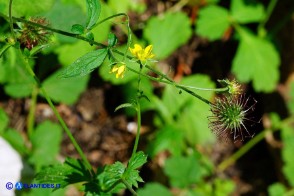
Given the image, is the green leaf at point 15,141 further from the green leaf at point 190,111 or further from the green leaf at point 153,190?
the green leaf at point 190,111

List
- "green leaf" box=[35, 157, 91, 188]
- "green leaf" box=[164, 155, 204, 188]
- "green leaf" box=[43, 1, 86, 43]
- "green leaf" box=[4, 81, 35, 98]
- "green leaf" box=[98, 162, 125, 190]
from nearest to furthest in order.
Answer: "green leaf" box=[98, 162, 125, 190], "green leaf" box=[35, 157, 91, 188], "green leaf" box=[43, 1, 86, 43], "green leaf" box=[4, 81, 35, 98], "green leaf" box=[164, 155, 204, 188]

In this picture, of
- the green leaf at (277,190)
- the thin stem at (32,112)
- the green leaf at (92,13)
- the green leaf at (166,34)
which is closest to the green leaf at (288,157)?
the green leaf at (277,190)

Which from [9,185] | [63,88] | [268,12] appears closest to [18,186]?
[9,185]

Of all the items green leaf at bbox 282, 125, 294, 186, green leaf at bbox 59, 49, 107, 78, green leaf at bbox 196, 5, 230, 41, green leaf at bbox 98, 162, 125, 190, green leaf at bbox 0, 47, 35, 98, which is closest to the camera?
green leaf at bbox 59, 49, 107, 78

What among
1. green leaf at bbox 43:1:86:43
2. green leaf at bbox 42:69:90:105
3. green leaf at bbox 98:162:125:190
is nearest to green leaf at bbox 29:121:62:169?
Result: green leaf at bbox 42:69:90:105

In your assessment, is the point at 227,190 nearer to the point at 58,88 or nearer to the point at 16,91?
the point at 58,88

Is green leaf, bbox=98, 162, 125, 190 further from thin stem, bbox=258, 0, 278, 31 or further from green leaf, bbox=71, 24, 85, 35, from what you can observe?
thin stem, bbox=258, 0, 278, 31
